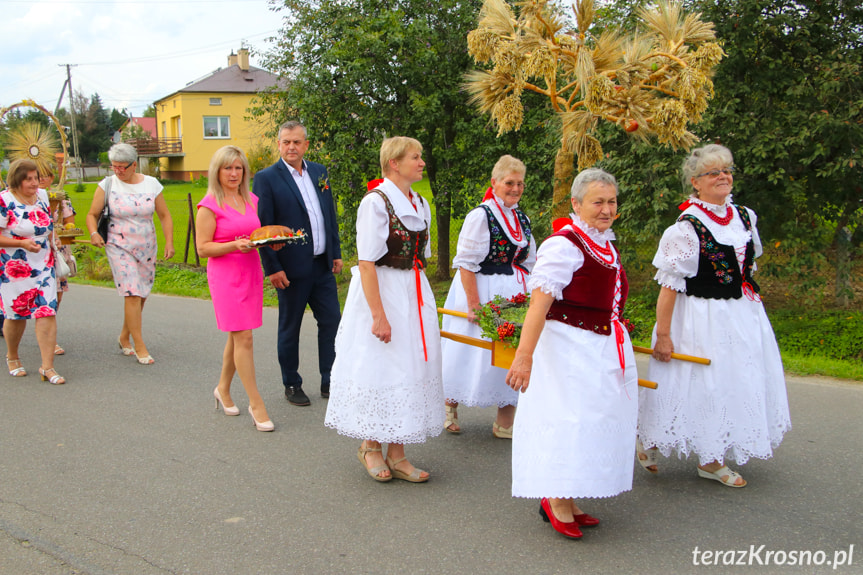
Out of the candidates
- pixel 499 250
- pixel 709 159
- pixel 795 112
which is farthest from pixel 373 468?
pixel 795 112

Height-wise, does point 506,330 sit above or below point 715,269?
below

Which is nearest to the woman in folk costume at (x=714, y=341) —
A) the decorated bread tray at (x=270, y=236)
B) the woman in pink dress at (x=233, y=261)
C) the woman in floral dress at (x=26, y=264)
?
the decorated bread tray at (x=270, y=236)

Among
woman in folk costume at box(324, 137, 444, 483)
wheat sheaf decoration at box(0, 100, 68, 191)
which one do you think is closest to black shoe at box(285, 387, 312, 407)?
woman in folk costume at box(324, 137, 444, 483)

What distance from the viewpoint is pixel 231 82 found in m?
53.2

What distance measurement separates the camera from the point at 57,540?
12.3 ft

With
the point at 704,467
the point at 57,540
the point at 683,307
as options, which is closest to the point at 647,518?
the point at 704,467

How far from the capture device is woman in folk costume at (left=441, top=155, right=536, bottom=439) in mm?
5000

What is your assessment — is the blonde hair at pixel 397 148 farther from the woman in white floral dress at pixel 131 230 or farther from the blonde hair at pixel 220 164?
the woman in white floral dress at pixel 131 230

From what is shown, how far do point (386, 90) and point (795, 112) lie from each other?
5784 mm

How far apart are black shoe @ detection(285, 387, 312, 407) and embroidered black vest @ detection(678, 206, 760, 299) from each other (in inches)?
128

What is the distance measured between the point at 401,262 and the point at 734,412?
6.87 ft

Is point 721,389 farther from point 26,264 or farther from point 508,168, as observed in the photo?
point 26,264

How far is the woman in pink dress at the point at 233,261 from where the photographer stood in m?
5.36

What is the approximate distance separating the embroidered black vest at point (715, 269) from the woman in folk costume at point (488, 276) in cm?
124
